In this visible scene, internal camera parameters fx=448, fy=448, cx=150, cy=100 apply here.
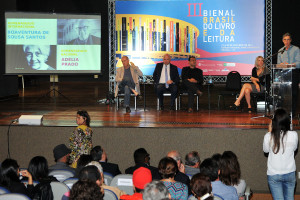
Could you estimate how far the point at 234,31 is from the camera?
10492 millimetres

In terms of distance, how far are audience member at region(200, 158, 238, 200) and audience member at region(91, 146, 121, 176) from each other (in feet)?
3.85

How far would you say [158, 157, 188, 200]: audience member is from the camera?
3652 millimetres

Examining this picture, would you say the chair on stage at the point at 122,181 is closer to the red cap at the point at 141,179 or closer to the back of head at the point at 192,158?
the red cap at the point at 141,179

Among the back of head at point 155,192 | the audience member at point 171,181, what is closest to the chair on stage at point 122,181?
the audience member at point 171,181

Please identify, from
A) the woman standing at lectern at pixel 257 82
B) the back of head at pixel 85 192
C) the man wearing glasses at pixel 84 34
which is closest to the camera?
the back of head at pixel 85 192

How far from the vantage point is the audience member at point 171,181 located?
3.65 metres

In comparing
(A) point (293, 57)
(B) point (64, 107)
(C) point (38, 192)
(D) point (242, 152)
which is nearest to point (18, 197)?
(C) point (38, 192)

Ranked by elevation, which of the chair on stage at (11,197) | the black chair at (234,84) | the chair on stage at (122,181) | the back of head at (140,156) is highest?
the black chair at (234,84)

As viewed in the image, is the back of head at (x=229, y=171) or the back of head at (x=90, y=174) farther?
the back of head at (x=229, y=171)

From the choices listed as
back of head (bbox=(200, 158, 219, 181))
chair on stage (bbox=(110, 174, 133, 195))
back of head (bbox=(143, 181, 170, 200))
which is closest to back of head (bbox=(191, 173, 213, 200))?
back of head (bbox=(143, 181, 170, 200))

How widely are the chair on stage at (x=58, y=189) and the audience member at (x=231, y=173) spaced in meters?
1.50

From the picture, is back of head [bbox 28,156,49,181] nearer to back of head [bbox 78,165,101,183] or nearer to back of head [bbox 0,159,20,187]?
back of head [bbox 0,159,20,187]

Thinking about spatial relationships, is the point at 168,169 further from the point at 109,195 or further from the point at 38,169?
the point at 38,169

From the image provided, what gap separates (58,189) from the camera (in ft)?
12.2
